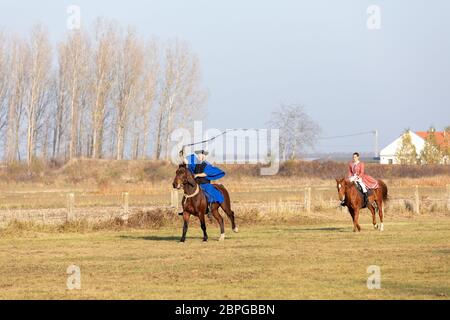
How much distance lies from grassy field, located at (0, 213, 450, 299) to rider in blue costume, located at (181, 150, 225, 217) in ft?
3.96

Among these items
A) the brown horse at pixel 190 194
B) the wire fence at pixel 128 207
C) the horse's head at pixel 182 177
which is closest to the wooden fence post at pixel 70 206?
the wire fence at pixel 128 207

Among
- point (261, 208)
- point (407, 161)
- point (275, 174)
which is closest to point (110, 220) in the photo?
point (261, 208)

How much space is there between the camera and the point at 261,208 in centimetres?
3562

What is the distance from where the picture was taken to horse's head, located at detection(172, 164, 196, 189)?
23.5 meters

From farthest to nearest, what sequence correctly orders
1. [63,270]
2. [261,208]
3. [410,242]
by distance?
[261,208] → [410,242] → [63,270]

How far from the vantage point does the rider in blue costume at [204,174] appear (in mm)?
24484

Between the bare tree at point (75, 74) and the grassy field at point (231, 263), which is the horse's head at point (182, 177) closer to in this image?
the grassy field at point (231, 263)

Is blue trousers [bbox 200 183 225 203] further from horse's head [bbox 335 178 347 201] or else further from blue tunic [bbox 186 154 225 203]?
horse's head [bbox 335 178 347 201]

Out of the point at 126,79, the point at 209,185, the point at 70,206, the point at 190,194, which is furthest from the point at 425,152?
the point at 190,194

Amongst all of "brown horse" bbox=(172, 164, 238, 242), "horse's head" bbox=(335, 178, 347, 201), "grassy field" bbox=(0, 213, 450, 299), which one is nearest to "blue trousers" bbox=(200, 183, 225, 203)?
"brown horse" bbox=(172, 164, 238, 242)

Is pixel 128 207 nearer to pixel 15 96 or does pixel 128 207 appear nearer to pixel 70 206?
pixel 70 206

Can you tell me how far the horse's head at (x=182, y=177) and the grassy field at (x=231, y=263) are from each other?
1.59 m
